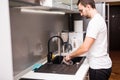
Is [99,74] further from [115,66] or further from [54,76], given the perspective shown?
[115,66]

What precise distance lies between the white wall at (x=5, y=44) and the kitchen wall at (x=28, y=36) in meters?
0.57

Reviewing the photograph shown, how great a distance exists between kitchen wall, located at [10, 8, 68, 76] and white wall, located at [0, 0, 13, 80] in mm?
572

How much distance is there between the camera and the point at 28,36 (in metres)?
2.09

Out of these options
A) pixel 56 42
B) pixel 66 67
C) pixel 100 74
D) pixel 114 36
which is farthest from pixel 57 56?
pixel 114 36

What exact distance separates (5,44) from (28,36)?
2.97 feet

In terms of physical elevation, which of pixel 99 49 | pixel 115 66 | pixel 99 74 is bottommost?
pixel 115 66

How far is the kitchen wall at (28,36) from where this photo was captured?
182 centimetres

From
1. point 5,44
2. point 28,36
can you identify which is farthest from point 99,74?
point 5,44

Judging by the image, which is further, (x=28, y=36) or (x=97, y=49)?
Answer: (x=28, y=36)

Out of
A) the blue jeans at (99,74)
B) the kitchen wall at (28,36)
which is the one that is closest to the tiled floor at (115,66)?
the kitchen wall at (28,36)

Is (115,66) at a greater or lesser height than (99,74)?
lesser

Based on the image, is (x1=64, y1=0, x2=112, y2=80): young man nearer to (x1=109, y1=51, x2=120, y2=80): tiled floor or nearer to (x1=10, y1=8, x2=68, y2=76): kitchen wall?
(x1=10, y1=8, x2=68, y2=76): kitchen wall

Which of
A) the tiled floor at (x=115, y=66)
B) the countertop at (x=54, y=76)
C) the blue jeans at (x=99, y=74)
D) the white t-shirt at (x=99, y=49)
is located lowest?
the tiled floor at (x=115, y=66)

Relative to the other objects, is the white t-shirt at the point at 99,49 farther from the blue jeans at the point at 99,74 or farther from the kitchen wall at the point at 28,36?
the kitchen wall at the point at 28,36
